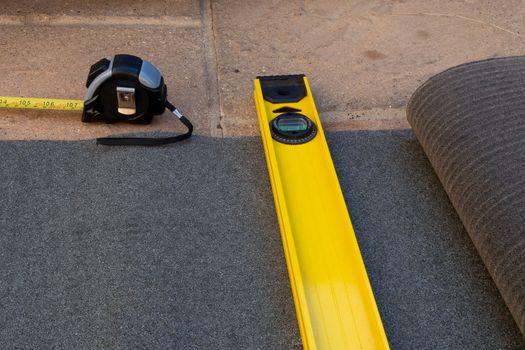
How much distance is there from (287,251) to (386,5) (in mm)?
1777

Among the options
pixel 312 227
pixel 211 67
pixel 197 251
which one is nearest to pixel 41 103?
pixel 211 67

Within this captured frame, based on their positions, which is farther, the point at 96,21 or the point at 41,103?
the point at 96,21

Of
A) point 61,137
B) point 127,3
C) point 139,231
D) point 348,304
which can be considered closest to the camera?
point 348,304

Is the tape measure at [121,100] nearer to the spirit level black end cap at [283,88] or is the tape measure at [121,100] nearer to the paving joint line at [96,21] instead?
the spirit level black end cap at [283,88]

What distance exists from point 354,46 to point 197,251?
1.38 metres

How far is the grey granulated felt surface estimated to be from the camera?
168 cm

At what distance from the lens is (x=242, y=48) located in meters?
2.76

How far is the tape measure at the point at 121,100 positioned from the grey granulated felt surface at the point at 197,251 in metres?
0.11

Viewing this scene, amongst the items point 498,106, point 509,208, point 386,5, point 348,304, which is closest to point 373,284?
point 348,304

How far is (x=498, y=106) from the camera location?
197cm

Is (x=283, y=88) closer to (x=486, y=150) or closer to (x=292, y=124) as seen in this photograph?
(x=292, y=124)

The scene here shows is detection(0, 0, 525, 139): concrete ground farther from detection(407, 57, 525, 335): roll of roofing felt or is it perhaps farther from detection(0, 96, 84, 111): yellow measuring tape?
detection(407, 57, 525, 335): roll of roofing felt

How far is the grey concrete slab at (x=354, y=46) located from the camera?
8.23 ft

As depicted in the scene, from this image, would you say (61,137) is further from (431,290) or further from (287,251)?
(431,290)
